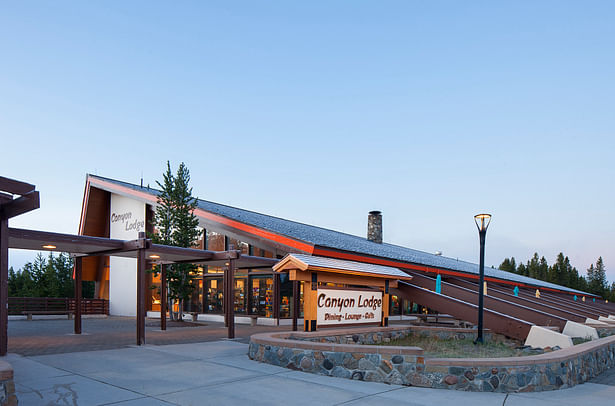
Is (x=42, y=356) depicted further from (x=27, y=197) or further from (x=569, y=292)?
(x=569, y=292)

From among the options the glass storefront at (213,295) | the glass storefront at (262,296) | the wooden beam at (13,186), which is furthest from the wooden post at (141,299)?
the glass storefront at (213,295)

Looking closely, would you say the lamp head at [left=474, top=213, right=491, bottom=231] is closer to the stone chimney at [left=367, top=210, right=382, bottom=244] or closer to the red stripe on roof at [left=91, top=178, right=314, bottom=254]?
the red stripe on roof at [left=91, top=178, right=314, bottom=254]

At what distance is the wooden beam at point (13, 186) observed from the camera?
7993 millimetres

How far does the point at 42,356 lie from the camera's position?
10672 millimetres

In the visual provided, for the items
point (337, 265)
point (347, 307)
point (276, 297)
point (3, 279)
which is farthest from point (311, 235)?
point (3, 279)

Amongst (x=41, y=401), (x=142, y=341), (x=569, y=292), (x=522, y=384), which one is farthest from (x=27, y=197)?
(x=569, y=292)

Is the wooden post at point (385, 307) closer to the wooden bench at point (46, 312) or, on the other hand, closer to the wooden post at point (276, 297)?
the wooden post at point (276, 297)

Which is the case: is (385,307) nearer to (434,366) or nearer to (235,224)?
(434,366)

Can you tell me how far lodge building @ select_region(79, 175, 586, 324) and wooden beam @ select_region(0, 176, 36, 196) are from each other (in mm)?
10657

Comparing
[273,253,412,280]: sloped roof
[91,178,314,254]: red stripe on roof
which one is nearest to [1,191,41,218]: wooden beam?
[273,253,412,280]: sloped roof

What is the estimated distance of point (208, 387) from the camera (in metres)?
7.74

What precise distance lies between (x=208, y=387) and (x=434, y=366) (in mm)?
3915

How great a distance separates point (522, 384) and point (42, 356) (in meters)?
10.2

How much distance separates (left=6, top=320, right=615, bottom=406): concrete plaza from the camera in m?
6.95
